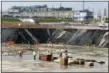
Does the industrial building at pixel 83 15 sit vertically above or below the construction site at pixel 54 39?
below

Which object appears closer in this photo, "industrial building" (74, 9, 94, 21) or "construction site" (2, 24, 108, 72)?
"construction site" (2, 24, 108, 72)

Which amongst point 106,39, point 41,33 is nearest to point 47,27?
point 41,33

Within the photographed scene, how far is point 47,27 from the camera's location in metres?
83.4

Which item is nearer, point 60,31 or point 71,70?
point 71,70

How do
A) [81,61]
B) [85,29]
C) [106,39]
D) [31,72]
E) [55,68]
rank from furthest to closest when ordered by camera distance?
[85,29]
[106,39]
[81,61]
[55,68]
[31,72]

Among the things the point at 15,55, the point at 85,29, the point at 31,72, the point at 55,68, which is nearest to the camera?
the point at 31,72

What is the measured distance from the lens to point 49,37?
271 ft

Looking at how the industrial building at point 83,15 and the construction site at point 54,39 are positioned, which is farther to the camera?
the industrial building at point 83,15

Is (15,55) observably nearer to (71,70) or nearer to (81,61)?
(81,61)

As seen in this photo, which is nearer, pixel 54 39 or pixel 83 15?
pixel 54 39

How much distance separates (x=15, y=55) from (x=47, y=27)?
101 ft

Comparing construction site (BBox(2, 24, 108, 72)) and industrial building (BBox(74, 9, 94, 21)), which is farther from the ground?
construction site (BBox(2, 24, 108, 72))

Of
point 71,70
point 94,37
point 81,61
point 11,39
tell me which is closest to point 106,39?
point 94,37

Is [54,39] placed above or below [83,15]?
above
